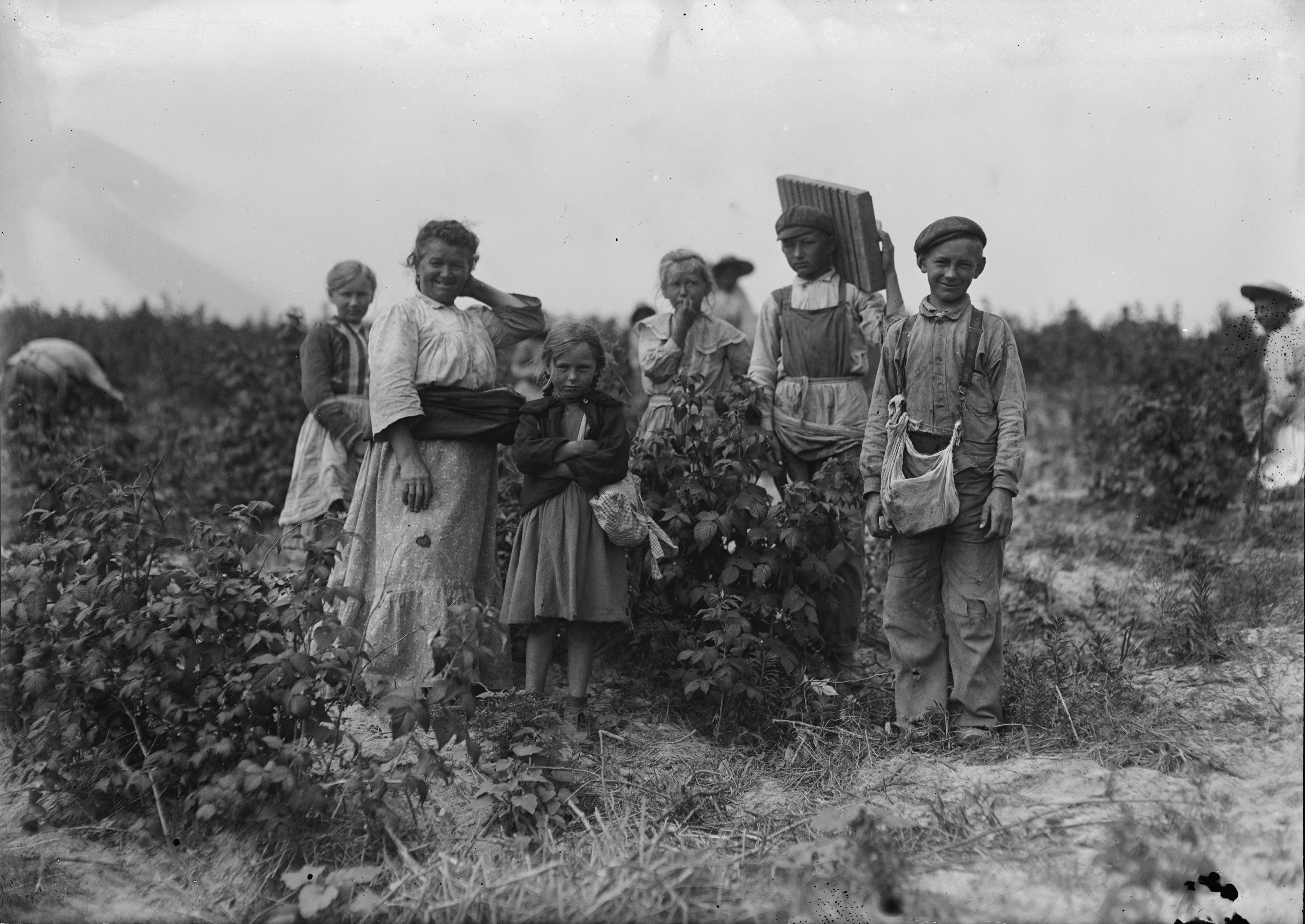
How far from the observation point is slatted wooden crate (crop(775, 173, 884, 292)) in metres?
4.67

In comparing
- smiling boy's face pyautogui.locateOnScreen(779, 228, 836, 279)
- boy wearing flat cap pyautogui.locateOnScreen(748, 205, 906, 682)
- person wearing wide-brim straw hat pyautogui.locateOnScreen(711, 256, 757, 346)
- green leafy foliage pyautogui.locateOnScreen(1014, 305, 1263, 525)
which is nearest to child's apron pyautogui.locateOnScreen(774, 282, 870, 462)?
boy wearing flat cap pyautogui.locateOnScreen(748, 205, 906, 682)

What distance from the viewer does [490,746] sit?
13.1 ft

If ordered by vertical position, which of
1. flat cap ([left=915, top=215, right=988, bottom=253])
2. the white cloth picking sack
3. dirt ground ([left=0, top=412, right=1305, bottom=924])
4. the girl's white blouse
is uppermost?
flat cap ([left=915, top=215, right=988, bottom=253])

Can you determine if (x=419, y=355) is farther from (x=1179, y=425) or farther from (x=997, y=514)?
(x=1179, y=425)

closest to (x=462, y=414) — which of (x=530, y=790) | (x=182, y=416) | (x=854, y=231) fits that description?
(x=530, y=790)

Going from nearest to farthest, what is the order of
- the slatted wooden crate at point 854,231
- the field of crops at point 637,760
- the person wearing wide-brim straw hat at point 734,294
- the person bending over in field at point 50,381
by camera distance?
the field of crops at point 637,760
the slatted wooden crate at point 854,231
the person wearing wide-brim straw hat at point 734,294
the person bending over in field at point 50,381

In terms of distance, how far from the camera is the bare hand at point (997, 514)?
12.6 feet

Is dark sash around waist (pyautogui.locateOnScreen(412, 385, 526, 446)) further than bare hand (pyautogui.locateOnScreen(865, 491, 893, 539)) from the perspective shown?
Yes

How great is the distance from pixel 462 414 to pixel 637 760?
146 centimetres

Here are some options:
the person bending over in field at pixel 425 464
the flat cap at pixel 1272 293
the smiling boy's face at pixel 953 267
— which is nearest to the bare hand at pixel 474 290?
the person bending over in field at pixel 425 464

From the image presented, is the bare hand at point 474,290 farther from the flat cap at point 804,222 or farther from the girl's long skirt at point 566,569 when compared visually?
the flat cap at point 804,222

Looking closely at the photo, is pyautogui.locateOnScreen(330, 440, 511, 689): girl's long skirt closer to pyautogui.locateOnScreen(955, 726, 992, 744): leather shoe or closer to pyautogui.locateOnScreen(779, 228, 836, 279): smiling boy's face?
pyautogui.locateOnScreen(779, 228, 836, 279): smiling boy's face

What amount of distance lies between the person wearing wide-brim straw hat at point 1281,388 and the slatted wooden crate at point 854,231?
260 cm

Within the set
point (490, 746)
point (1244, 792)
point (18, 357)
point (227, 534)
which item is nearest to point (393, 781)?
point (490, 746)
